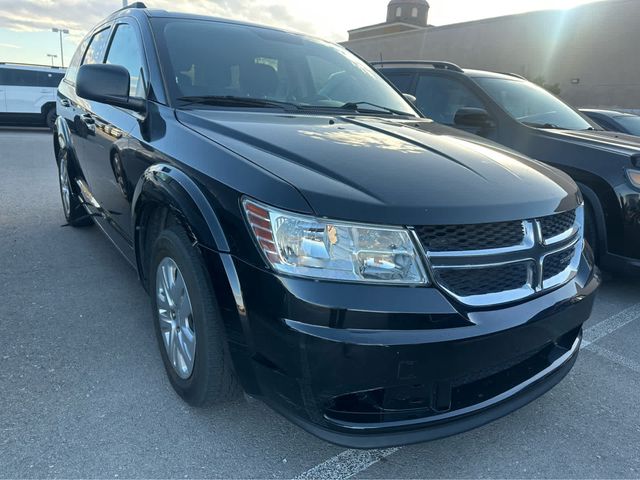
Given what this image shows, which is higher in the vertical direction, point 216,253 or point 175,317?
point 216,253

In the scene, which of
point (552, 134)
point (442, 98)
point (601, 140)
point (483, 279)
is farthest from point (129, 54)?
point (601, 140)

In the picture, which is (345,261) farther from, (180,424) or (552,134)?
(552,134)

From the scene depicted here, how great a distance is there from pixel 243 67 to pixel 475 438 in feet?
7.59

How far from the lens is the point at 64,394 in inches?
91.7

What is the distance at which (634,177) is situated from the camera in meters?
3.67

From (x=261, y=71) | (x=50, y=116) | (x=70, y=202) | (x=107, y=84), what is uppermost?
(x=261, y=71)

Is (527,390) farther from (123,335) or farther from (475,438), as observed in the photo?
(123,335)

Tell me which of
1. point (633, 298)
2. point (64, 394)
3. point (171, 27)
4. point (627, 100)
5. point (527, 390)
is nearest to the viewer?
point (527, 390)

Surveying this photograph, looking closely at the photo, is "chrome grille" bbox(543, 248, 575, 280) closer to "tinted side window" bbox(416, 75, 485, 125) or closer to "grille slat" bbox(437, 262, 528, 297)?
"grille slat" bbox(437, 262, 528, 297)

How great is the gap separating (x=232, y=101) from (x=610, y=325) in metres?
2.91

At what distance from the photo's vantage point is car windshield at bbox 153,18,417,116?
2.68m

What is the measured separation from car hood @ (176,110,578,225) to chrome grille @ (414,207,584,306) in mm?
49

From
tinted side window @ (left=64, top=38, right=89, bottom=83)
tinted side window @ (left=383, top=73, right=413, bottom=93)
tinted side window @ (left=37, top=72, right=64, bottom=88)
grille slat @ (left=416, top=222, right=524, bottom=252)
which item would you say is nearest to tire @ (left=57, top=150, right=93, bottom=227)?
tinted side window @ (left=64, top=38, right=89, bottom=83)

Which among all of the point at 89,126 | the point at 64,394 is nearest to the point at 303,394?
the point at 64,394
